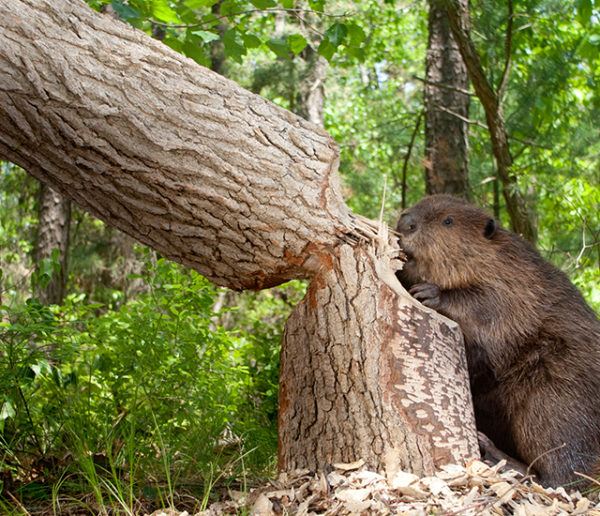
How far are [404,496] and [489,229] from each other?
174cm

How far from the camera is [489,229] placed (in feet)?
11.7

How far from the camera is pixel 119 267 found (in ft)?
30.0

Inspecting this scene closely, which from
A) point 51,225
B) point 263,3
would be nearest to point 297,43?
point 263,3

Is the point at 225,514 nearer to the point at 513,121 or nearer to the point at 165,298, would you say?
the point at 165,298

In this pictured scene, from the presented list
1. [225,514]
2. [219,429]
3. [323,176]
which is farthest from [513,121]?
[225,514]

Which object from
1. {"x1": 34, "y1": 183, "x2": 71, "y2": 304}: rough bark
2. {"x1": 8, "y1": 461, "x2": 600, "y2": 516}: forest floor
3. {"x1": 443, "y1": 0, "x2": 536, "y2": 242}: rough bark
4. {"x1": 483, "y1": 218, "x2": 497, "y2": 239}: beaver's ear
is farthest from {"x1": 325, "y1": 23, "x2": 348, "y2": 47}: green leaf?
{"x1": 34, "y1": 183, "x2": 71, "y2": 304}: rough bark

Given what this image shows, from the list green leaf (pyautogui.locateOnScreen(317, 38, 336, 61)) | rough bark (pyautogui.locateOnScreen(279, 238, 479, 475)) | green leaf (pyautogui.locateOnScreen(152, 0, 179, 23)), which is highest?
green leaf (pyautogui.locateOnScreen(317, 38, 336, 61))

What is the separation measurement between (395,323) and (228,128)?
117cm

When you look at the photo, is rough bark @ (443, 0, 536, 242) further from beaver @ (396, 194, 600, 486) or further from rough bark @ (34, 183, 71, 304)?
rough bark @ (34, 183, 71, 304)

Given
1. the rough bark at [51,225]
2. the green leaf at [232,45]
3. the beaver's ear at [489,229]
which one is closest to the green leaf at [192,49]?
the green leaf at [232,45]

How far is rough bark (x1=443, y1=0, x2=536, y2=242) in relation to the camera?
16.7 feet

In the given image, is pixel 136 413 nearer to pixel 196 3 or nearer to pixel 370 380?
pixel 370 380

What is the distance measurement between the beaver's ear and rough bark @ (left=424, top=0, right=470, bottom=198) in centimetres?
263

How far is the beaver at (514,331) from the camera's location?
10.1 feet
